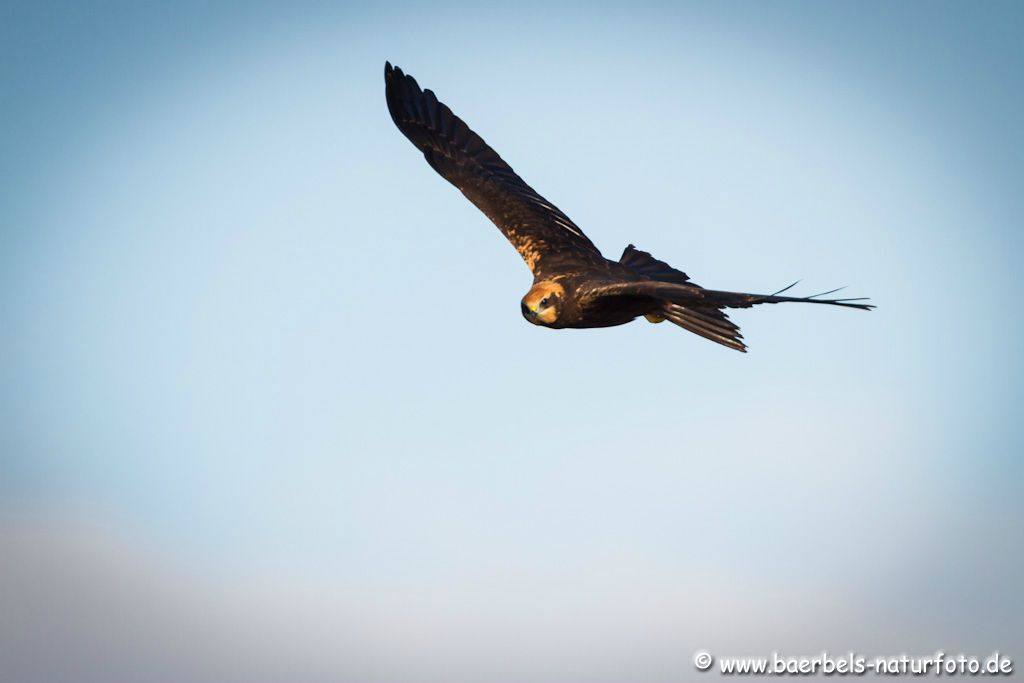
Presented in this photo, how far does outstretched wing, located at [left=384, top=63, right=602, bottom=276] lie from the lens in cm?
1578

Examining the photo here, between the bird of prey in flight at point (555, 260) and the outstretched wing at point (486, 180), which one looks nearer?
the bird of prey in flight at point (555, 260)

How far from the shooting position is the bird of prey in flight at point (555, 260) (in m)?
12.4

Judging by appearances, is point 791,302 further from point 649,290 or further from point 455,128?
point 455,128

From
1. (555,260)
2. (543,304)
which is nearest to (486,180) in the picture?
(555,260)

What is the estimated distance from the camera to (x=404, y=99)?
59.3 ft

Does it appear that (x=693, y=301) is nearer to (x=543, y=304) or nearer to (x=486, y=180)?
(x=543, y=304)

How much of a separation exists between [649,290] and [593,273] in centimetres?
232

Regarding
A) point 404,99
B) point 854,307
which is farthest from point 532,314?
point 404,99

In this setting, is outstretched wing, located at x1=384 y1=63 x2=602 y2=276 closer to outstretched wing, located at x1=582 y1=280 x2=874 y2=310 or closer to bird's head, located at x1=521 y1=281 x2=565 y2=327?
bird's head, located at x1=521 y1=281 x2=565 y2=327

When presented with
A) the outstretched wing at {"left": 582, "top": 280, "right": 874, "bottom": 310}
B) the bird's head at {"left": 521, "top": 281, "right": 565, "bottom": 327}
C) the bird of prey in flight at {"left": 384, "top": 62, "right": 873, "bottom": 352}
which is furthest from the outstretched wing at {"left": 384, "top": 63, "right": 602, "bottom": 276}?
the outstretched wing at {"left": 582, "top": 280, "right": 874, "bottom": 310}

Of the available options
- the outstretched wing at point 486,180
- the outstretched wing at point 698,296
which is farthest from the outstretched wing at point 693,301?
the outstretched wing at point 486,180

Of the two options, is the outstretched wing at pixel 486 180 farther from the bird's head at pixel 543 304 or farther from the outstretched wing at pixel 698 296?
the outstretched wing at pixel 698 296

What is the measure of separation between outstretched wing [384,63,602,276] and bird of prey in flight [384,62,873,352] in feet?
0.05

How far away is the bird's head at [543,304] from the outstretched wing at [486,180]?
1296 mm
